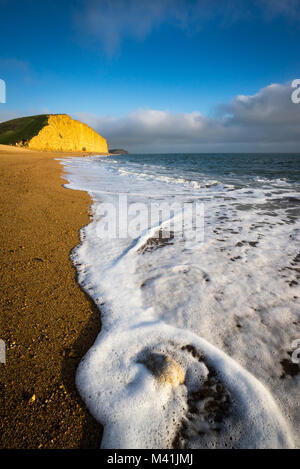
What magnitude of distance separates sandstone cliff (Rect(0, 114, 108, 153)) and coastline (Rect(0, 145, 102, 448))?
64.6m

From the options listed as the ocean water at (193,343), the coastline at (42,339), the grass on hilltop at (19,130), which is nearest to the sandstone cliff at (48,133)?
the grass on hilltop at (19,130)

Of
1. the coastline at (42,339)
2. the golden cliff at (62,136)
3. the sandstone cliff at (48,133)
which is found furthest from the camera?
the golden cliff at (62,136)

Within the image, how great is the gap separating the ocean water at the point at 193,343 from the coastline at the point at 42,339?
12cm

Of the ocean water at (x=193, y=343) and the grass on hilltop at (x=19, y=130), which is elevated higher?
the grass on hilltop at (x=19, y=130)

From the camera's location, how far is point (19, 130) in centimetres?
6488

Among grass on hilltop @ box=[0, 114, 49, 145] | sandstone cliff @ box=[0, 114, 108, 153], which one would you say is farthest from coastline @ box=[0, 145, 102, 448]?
grass on hilltop @ box=[0, 114, 49, 145]

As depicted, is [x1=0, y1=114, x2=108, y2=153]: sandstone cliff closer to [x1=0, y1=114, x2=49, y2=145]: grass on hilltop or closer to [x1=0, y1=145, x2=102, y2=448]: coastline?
[x1=0, y1=114, x2=49, y2=145]: grass on hilltop

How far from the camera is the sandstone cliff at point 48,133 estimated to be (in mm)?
56156

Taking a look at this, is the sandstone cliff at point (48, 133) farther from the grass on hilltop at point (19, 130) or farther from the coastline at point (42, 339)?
the coastline at point (42, 339)

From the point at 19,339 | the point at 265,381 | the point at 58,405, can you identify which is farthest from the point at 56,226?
the point at 265,381

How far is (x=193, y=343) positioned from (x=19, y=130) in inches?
3332

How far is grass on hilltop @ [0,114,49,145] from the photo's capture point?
186 ft
